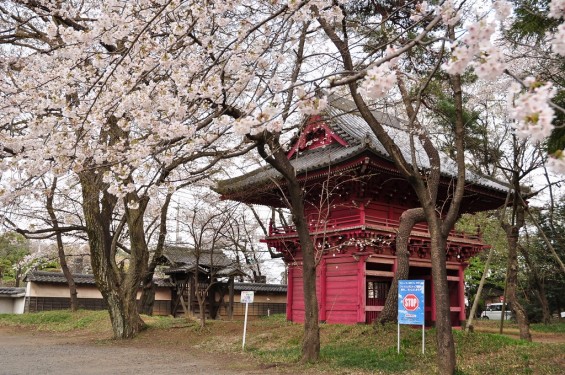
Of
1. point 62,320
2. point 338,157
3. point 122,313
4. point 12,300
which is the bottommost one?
point 62,320

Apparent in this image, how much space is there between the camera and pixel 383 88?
3.64 metres

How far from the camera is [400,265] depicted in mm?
12617

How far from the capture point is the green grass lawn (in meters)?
9.01

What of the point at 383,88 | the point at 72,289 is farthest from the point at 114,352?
the point at 72,289

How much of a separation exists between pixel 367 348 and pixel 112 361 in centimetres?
547

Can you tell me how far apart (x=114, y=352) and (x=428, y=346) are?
752cm

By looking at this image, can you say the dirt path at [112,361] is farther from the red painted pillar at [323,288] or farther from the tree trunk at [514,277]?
the tree trunk at [514,277]

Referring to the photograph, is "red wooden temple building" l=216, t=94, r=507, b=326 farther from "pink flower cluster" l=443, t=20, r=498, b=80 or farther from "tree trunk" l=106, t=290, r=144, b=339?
"pink flower cluster" l=443, t=20, r=498, b=80

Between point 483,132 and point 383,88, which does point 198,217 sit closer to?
point 483,132

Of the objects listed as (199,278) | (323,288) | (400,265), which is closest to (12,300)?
(199,278)

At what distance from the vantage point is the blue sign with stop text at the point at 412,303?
33.4ft

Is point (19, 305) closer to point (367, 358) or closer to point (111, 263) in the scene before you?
point (111, 263)

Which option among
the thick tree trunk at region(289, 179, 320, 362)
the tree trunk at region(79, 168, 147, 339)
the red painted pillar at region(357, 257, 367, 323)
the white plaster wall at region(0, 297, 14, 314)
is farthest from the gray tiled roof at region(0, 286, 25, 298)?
the thick tree trunk at region(289, 179, 320, 362)

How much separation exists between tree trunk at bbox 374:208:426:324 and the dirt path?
3936 mm
